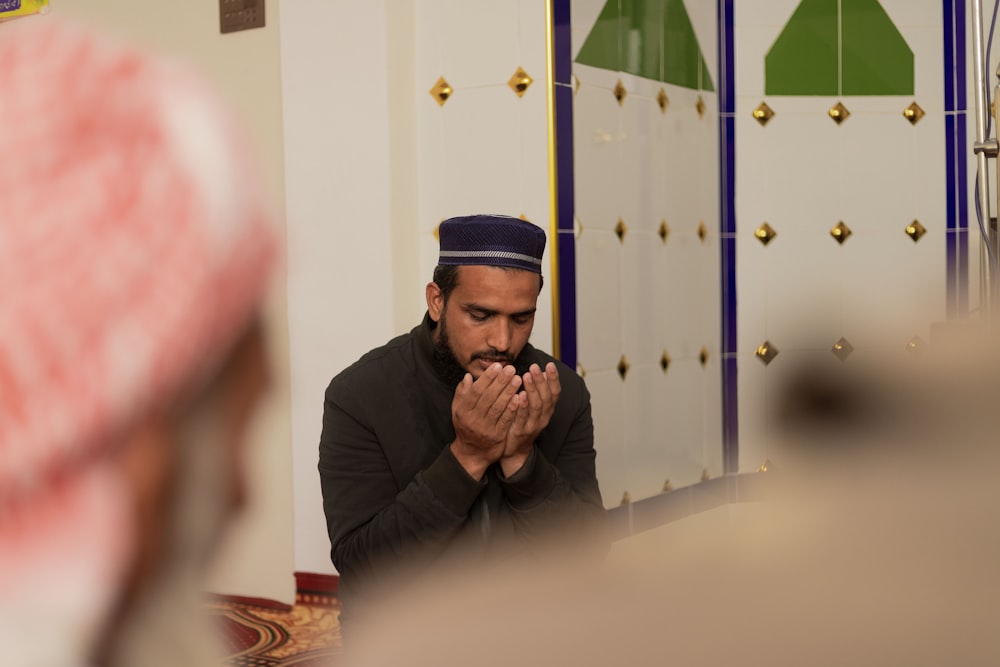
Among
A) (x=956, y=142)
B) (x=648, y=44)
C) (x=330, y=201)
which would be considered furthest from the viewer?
(x=956, y=142)

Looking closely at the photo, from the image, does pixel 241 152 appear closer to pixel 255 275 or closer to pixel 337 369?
pixel 255 275

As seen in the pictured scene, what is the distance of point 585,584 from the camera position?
0.94 feet

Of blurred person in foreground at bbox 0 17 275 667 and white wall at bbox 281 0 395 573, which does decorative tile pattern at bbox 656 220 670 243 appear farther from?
blurred person in foreground at bbox 0 17 275 667

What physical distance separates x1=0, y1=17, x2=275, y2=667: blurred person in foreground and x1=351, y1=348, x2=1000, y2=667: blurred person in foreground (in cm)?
7

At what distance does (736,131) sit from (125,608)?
421 centimetres

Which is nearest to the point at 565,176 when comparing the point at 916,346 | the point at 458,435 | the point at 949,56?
the point at 458,435

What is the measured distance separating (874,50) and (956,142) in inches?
18.7

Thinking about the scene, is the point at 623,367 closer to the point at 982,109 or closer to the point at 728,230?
the point at 728,230

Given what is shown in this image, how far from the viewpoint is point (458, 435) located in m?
2.20

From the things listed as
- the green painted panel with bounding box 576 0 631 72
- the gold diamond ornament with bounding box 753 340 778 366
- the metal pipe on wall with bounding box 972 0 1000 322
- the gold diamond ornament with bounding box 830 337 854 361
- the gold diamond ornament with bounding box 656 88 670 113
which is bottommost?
the gold diamond ornament with bounding box 753 340 778 366

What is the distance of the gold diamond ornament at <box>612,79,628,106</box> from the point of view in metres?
3.68

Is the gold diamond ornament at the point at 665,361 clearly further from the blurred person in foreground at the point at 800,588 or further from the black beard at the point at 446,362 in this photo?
the blurred person in foreground at the point at 800,588

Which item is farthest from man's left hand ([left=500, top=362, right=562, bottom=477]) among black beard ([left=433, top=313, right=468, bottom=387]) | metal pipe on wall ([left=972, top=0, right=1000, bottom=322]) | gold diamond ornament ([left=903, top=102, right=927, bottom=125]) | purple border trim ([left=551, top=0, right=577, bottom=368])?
gold diamond ornament ([left=903, top=102, right=927, bottom=125])

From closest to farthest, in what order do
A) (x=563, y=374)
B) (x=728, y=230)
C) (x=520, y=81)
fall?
(x=563, y=374) < (x=520, y=81) < (x=728, y=230)
